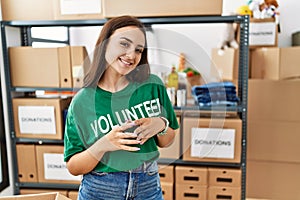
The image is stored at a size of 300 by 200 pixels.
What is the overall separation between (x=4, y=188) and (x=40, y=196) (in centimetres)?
121

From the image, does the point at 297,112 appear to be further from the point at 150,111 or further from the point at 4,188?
the point at 4,188

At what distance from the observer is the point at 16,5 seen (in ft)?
5.99

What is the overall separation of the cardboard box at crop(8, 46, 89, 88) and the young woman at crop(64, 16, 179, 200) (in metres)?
0.95

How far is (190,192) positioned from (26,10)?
151 cm

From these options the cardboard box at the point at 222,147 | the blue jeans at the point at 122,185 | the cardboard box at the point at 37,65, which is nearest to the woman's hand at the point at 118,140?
the blue jeans at the point at 122,185

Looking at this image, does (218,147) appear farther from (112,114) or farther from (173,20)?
(112,114)

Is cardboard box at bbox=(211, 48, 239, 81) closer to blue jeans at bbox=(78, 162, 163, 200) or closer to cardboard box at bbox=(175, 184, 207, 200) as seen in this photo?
cardboard box at bbox=(175, 184, 207, 200)

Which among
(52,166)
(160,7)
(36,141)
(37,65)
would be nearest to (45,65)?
(37,65)

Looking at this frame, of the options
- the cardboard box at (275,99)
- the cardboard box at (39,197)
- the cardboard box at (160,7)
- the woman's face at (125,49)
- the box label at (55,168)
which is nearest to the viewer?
the woman's face at (125,49)

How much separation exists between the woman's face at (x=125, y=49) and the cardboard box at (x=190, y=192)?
1197 mm

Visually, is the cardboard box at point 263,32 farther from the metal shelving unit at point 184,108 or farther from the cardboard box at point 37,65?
the cardboard box at point 37,65

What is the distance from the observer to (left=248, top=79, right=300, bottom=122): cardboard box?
1996mm

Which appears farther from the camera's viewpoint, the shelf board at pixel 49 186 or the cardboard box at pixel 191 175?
the shelf board at pixel 49 186

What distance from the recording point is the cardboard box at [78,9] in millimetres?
1746
